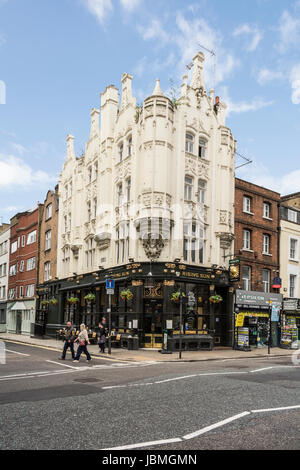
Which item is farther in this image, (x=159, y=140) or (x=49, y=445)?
(x=159, y=140)

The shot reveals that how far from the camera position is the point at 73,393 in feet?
34.3

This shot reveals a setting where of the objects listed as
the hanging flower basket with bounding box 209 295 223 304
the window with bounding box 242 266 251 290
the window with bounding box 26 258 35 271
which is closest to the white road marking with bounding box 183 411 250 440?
the hanging flower basket with bounding box 209 295 223 304

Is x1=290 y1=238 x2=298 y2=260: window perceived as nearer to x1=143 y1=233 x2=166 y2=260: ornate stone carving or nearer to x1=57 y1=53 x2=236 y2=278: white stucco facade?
x1=57 y1=53 x2=236 y2=278: white stucco facade

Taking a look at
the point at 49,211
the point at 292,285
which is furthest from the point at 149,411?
the point at 49,211

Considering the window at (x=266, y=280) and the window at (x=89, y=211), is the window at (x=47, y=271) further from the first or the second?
the window at (x=266, y=280)

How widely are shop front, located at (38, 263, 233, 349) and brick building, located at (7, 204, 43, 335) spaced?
55.7 ft

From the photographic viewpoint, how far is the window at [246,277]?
3077 cm

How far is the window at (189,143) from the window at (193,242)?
196 inches

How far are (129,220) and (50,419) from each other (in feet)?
67.0

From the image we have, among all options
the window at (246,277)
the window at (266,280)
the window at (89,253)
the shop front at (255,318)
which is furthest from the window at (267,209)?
the window at (89,253)

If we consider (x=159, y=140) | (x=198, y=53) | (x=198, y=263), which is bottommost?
(x=198, y=263)
